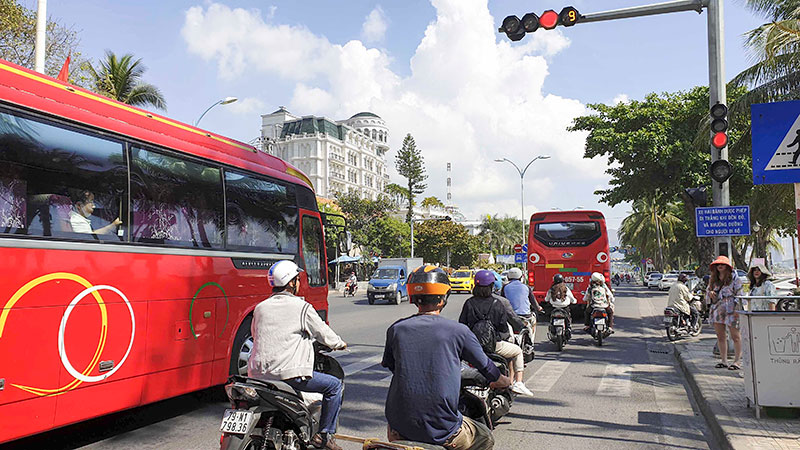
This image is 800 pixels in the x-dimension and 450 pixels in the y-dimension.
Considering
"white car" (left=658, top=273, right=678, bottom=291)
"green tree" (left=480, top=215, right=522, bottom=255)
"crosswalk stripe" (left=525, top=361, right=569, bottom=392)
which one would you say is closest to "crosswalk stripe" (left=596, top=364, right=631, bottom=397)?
"crosswalk stripe" (left=525, top=361, right=569, bottom=392)

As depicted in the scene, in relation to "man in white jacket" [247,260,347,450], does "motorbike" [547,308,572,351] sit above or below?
below

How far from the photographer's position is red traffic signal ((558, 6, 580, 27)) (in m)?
9.14

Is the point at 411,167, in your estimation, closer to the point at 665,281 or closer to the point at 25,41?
the point at 665,281

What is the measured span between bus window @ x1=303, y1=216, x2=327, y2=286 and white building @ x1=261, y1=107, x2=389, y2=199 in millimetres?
82189

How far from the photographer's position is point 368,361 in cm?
1053

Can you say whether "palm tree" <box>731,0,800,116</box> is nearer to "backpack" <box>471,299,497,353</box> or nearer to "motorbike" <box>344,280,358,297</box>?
"backpack" <box>471,299,497,353</box>

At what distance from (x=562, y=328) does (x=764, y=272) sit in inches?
147

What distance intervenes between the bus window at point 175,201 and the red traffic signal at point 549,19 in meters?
5.46

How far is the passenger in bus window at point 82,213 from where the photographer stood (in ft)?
17.0

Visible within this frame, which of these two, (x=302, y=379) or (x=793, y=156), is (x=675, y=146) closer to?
(x=793, y=156)

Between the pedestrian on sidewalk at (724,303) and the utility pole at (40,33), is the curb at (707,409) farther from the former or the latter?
the utility pole at (40,33)

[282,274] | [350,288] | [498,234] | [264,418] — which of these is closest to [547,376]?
[282,274]

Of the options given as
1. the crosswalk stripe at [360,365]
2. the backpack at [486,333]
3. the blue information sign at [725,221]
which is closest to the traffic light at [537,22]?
the blue information sign at [725,221]

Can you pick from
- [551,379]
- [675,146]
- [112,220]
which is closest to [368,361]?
[551,379]
